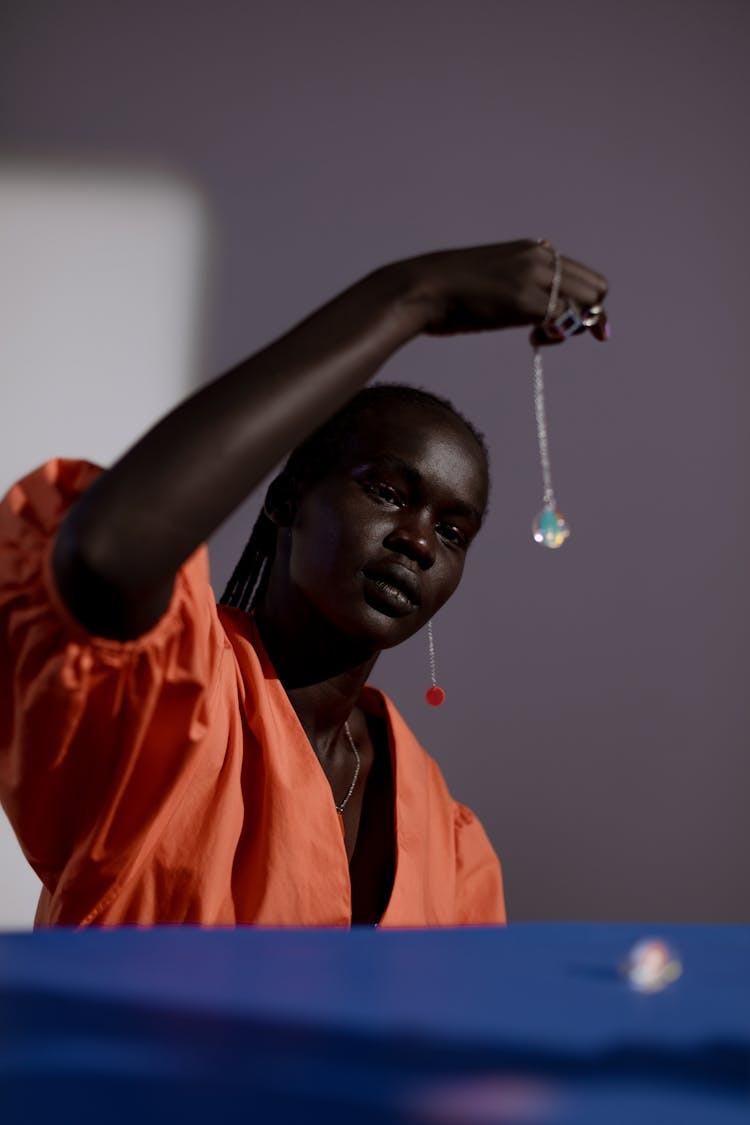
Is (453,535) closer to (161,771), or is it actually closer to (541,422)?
(541,422)

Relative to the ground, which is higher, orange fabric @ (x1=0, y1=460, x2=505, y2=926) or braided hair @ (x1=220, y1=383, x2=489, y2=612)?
braided hair @ (x1=220, y1=383, x2=489, y2=612)

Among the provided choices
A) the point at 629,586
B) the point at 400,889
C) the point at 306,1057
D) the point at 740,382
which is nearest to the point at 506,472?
the point at 629,586

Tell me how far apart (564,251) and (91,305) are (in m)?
0.65

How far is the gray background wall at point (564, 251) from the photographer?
1.41 meters

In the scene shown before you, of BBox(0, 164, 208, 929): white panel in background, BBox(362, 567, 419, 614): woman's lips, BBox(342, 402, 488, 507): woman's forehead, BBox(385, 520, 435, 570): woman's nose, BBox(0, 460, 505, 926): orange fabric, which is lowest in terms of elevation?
BBox(0, 460, 505, 926): orange fabric

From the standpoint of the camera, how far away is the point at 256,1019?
378mm

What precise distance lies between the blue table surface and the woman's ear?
0.49 metres

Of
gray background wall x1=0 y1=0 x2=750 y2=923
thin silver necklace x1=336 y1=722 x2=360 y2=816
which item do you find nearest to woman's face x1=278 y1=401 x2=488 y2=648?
thin silver necklace x1=336 y1=722 x2=360 y2=816

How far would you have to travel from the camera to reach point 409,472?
878mm

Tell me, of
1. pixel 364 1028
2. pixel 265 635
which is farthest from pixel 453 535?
pixel 364 1028

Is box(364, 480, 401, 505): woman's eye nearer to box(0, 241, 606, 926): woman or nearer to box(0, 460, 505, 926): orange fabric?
box(0, 241, 606, 926): woman

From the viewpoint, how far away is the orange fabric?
572mm

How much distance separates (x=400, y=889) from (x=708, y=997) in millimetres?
466

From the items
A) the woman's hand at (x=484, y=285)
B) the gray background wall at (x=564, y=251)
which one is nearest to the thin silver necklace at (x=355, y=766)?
the gray background wall at (x=564, y=251)
